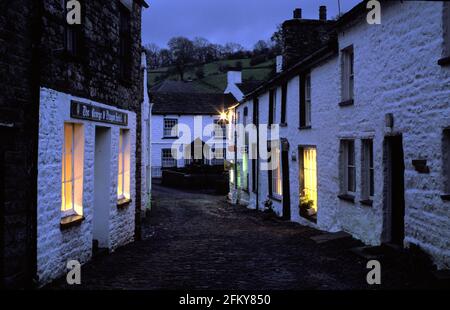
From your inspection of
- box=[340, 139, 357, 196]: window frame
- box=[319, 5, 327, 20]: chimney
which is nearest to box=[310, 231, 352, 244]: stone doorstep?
box=[340, 139, 357, 196]: window frame

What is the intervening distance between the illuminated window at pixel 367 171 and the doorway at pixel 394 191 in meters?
1.14

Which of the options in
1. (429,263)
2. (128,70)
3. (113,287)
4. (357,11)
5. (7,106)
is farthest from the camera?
(128,70)

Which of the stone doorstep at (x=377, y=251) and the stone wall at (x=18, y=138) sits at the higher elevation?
the stone wall at (x=18, y=138)

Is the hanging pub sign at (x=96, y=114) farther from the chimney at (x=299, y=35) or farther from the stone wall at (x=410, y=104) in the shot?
the chimney at (x=299, y=35)

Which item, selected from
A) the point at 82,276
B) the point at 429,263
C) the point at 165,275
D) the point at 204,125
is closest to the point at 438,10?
the point at 429,263

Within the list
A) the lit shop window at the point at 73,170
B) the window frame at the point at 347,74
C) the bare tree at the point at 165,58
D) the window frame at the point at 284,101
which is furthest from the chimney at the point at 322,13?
the bare tree at the point at 165,58

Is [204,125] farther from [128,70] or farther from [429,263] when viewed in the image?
[429,263]

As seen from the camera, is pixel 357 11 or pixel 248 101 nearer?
pixel 357 11

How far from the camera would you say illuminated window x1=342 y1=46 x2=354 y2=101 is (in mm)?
12922

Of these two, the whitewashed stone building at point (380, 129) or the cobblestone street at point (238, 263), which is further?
the whitewashed stone building at point (380, 129)

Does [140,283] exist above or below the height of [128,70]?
below

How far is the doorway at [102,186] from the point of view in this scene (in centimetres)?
1133

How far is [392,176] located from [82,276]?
663cm
